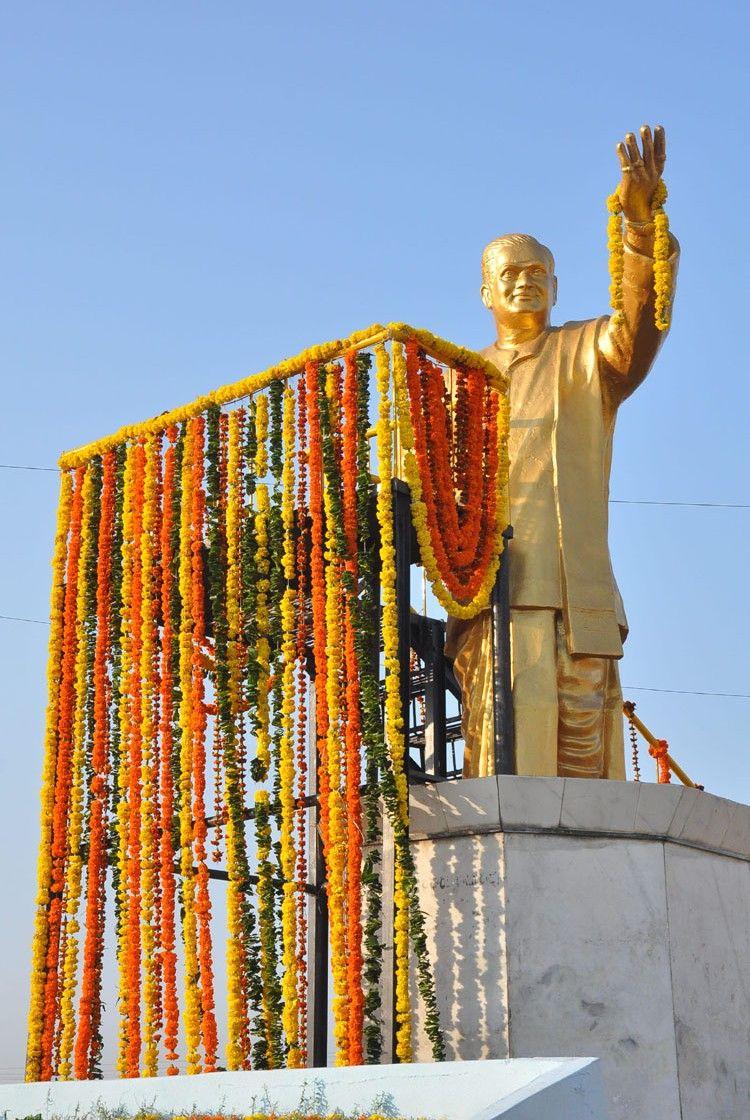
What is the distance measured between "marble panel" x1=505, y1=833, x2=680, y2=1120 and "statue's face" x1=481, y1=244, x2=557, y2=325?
387cm

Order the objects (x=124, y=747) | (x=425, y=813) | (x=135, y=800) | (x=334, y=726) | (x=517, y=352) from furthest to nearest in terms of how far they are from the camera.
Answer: (x=517, y=352), (x=124, y=747), (x=135, y=800), (x=425, y=813), (x=334, y=726)

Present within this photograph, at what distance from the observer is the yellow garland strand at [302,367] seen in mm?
9078

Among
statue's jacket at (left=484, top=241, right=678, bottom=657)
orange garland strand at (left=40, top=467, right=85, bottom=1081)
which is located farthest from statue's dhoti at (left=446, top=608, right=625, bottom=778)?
orange garland strand at (left=40, top=467, right=85, bottom=1081)

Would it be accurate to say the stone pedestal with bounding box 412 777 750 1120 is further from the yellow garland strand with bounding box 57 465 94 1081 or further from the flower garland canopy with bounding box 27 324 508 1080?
the yellow garland strand with bounding box 57 465 94 1081

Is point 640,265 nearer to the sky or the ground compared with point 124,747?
nearer to the sky

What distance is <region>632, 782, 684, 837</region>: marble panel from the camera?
27.9 feet

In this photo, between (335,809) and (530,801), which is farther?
(530,801)

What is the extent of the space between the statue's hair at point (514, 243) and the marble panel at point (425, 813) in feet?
12.9

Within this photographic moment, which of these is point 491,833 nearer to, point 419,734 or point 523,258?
point 419,734

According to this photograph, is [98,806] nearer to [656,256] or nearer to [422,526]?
[422,526]

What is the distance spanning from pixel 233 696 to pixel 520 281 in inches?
140

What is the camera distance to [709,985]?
8516 mm

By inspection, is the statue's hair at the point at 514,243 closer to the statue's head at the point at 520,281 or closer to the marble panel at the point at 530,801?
the statue's head at the point at 520,281

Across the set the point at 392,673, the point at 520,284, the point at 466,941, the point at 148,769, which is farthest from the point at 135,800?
the point at 520,284
